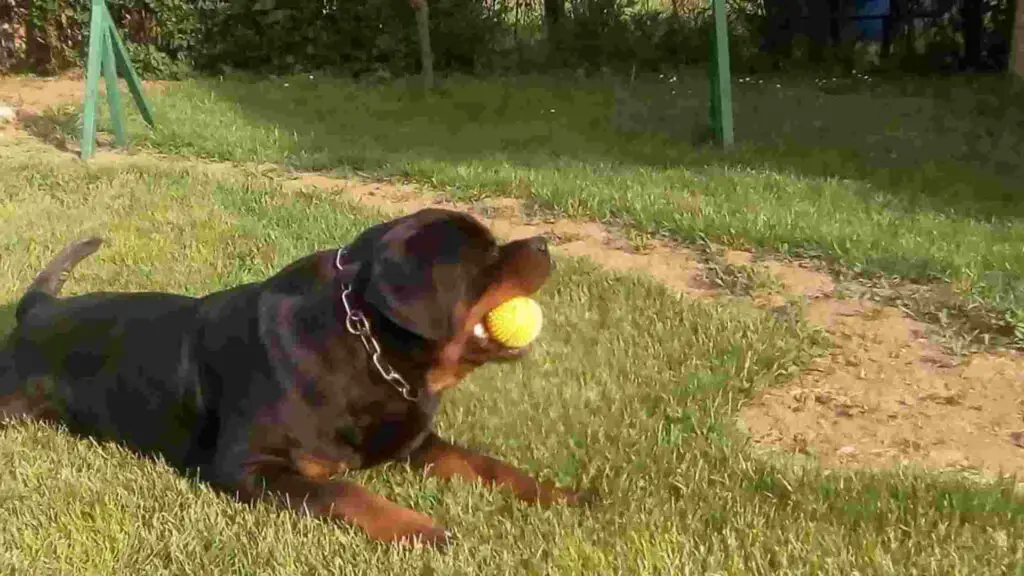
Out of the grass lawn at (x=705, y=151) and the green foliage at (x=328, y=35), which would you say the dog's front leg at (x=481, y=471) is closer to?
the grass lawn at (x=705, y=151)

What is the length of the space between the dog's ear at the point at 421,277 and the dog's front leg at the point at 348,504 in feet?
1.54

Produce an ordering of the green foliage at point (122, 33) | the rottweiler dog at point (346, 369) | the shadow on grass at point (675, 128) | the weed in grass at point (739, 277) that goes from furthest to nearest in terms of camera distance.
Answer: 1. the green foliage at point (122, 33)
2. the shadow on grass at point (675, 128)
3. the weed in grass at point (739, 277)
4. the rottweiler dog at point (346, 369)

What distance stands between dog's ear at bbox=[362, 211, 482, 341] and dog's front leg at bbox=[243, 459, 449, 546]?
1.54 ft

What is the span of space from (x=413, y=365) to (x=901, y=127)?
7631 mm

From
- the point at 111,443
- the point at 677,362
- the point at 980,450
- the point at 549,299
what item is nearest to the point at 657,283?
the point at 549,299

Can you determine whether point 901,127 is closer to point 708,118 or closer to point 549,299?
point 708,118

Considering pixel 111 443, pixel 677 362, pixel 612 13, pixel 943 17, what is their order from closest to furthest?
1. pixel 111 443
2. pixel 677 362
3. pixel 943 17
4. pixel 612 13

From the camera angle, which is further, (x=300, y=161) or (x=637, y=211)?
(x=300, y=161)

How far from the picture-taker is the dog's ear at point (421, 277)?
8.64ft

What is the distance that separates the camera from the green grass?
8.51ft

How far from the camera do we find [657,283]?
4.98 metres

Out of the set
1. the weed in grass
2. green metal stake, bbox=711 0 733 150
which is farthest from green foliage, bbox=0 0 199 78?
the weed in grass

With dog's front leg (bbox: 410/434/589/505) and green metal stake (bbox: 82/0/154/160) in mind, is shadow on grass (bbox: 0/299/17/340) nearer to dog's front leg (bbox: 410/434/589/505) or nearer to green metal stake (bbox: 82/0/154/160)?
dog's front leg (bbox: 410/434/589/505)

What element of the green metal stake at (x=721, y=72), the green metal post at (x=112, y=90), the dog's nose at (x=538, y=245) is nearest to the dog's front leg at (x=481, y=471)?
the dog's nose at (x=538, y=245)
